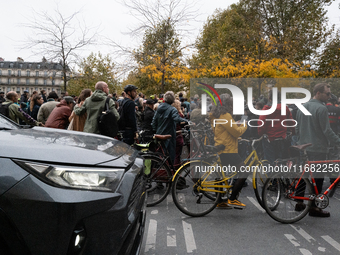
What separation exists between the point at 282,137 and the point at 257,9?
27362 millimetres

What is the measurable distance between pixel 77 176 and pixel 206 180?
3003mm

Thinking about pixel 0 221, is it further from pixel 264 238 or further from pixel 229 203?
pixel 229 203

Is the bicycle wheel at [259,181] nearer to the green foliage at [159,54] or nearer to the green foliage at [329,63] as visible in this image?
the green foliage at [159,54]

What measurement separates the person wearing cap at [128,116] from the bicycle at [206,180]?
1.97 meters

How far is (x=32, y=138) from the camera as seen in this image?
2.46 metres

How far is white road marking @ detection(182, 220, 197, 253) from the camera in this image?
11.8ft

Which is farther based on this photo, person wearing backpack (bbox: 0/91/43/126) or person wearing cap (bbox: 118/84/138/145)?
person wearing backpack (bbox: 0/91/43/126)

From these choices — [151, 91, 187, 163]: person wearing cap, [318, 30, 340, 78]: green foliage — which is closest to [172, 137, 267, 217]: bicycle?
[151, 91, 187, 163]: person wearing cap

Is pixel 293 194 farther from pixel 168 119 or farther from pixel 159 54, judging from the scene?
pixel 159 54

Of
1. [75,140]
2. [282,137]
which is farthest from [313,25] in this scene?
[75,140]

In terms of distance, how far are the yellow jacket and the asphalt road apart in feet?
3.45

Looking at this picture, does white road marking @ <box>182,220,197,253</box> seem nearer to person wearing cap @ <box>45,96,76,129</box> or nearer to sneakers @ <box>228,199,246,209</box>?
sneakers @ <box>228,199,246,209</box>

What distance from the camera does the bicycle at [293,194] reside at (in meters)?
4.51

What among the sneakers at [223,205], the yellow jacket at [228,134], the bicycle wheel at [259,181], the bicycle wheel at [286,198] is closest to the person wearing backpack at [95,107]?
the yellow jacket at [228,134]
